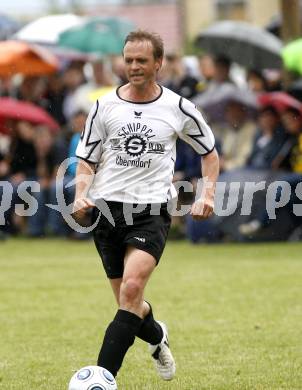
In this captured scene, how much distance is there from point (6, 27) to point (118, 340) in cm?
1540

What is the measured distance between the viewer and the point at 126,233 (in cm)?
668

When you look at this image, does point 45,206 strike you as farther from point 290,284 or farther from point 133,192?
point 133,192

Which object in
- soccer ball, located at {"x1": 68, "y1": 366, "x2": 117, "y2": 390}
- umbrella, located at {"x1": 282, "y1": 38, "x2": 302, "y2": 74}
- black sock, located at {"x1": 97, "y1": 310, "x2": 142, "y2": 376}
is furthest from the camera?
umbrella, located at {"x1": 282, "y1": 38, "x2": 302, "y2": 74}

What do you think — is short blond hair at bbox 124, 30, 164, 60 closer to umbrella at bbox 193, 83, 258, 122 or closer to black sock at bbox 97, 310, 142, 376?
black sock at bbox 97, 310, 142, 376

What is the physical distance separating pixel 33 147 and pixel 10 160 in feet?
1.24

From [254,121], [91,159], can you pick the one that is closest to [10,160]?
[254,121]

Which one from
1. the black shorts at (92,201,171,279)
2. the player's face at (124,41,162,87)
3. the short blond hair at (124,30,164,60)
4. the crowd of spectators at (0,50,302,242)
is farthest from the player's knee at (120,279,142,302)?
the crowd of spectators at (0,50,302,242)

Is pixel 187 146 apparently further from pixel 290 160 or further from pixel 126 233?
pixel 126 233

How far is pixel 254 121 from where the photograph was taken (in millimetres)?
16188

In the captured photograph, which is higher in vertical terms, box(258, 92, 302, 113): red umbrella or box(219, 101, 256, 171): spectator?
box(258, 92, 302, 113): red umbrella

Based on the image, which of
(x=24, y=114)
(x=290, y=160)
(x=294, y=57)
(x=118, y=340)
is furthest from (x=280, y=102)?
(x=118, y=340)

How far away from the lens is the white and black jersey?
6.71 metres

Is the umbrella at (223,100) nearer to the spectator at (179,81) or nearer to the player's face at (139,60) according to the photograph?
the spectator at (179,81)

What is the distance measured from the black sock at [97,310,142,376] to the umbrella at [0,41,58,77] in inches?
428
